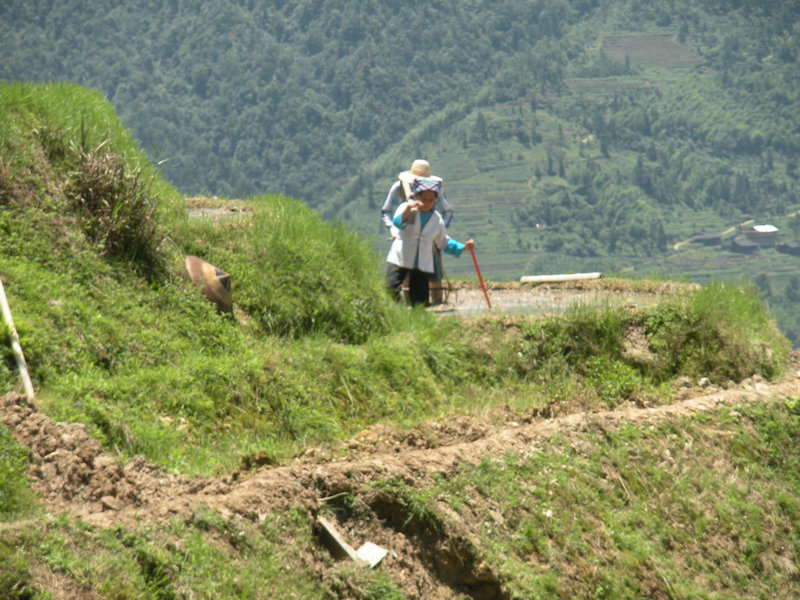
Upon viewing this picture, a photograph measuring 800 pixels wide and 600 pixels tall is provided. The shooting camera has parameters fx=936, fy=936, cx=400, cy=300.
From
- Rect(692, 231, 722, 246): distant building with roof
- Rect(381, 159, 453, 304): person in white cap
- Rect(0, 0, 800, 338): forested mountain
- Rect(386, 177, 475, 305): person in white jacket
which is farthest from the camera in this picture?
Rect(692, 231, 722, 246): distant building with roof

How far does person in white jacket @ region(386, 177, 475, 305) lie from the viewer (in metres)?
→ 11.2

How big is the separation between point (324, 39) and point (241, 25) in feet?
43.4

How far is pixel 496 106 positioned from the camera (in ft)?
480

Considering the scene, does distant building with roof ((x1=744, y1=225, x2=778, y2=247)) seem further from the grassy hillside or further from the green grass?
the green grass

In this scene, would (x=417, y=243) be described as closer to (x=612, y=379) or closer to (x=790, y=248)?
(x=612, y=379)

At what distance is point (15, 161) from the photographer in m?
8.15

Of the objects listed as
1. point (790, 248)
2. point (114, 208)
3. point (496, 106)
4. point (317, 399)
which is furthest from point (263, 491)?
point (496, 106)

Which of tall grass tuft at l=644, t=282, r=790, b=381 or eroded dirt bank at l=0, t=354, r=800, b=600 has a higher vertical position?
eroded dirt bank at l=0, t=354, r=800, b=600

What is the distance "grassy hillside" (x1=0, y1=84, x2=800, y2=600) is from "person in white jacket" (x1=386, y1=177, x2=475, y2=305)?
2.07ft

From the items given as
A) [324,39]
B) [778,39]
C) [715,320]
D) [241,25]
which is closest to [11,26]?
[241,25]

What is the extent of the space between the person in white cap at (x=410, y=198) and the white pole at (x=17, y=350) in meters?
5.60

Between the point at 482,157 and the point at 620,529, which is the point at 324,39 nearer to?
the point at 482,157

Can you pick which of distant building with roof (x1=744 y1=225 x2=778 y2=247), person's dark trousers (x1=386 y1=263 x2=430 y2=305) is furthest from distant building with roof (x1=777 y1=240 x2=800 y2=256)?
person's dark trousers (x1=386 y1=263 x2=430 y2=305)

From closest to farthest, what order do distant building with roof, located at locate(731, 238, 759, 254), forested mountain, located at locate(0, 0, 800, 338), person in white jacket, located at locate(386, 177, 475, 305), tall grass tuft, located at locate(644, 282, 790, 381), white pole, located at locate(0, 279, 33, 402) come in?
white pole, located at locate(0, 279, 33, 402), tall grass tuft, located at locate(644, 282, 790, 381), person in white jacket, located at locate(386, 177, 475, 305), distant building with roof, located at locate(731, 238, 759, 254), forested mountain, located at locate(0, 0, 800, 338)
